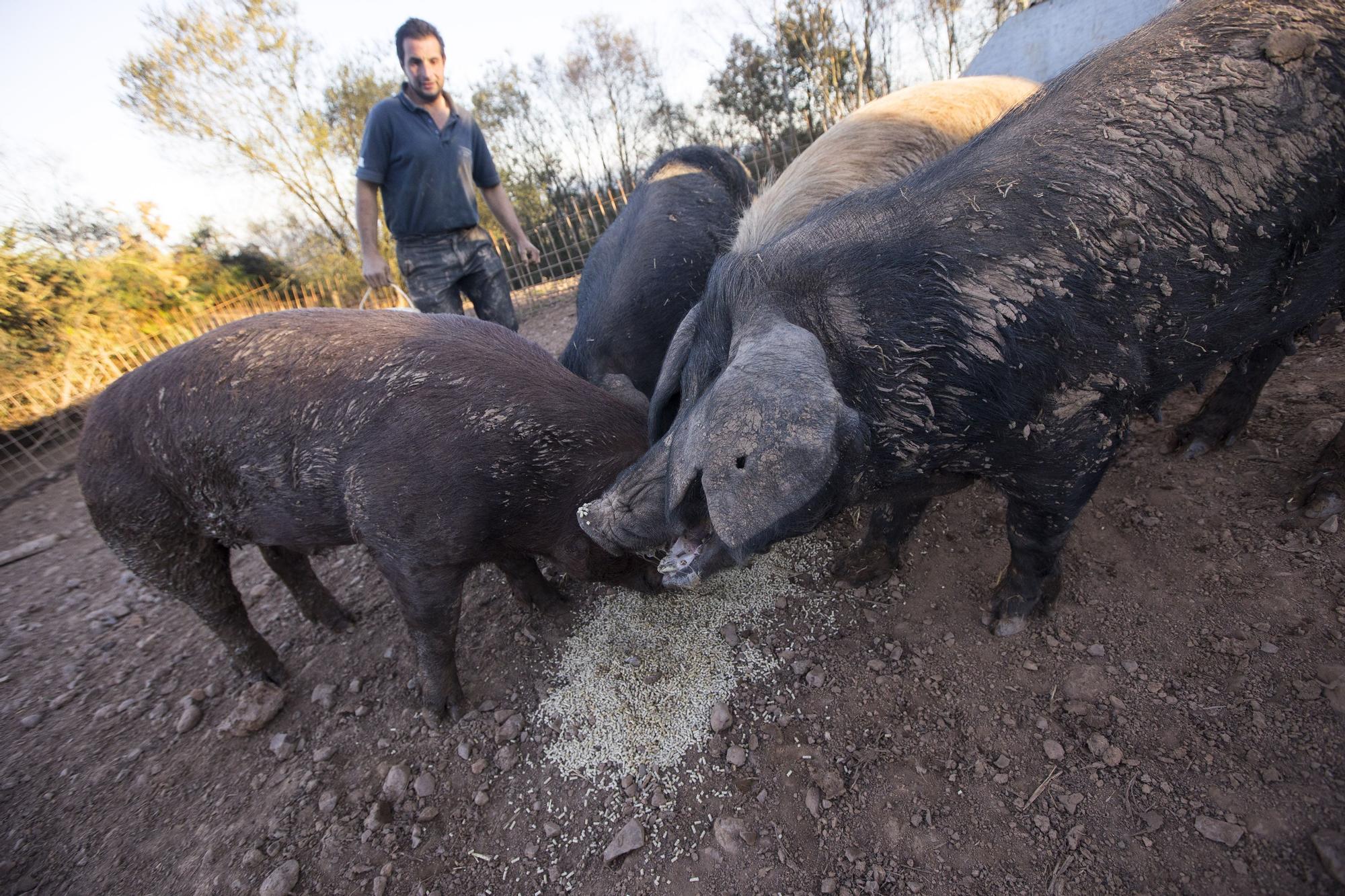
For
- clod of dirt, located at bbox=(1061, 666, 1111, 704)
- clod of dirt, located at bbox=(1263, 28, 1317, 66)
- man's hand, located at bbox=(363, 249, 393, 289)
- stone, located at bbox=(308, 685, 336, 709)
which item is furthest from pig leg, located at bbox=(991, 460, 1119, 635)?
man's hand, located at bbox=(363, 249, 393, 289)

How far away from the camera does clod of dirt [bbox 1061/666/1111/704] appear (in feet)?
7.25

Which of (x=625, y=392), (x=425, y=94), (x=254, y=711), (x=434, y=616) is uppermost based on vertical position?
(x=425, y=94)

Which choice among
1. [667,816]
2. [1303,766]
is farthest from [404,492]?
[1303,766]

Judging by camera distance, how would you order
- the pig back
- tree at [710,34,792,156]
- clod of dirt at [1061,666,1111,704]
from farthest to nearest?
tree at [710,34,792,156], the pig back, clod of dirt at [1061,666,1111,704]

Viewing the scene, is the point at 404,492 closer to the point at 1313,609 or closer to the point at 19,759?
the point at 19,759

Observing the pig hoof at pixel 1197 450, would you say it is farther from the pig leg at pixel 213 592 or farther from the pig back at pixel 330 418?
the pig leg at pixel 213 592

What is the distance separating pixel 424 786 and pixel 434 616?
0.71 m

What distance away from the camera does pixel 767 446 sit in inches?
60.2

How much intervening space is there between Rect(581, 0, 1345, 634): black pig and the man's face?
3.97 meters

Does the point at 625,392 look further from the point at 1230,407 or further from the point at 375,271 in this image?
the point at 1230,407

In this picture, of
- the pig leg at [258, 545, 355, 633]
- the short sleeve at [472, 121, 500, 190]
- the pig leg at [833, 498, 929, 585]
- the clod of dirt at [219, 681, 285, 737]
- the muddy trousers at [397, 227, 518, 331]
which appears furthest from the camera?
the short sleeve at [472, 121, 500, 190]

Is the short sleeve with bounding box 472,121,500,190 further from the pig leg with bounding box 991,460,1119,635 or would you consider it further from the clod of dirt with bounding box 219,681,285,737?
the pig leg with bounding box 991,460,1119,635

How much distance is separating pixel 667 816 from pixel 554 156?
20.4 m

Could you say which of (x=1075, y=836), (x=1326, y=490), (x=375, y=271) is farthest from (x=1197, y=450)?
(x=375, y=271)
